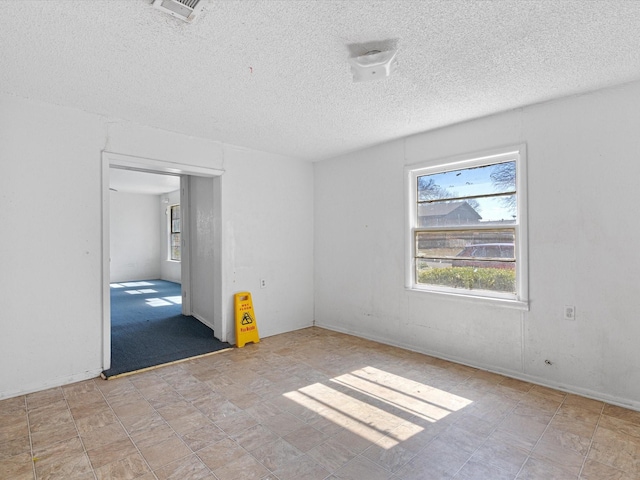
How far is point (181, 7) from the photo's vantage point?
177 cm

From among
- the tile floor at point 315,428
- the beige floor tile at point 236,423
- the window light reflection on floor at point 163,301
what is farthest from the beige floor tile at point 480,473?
the window light reflection on floor at point 163,301

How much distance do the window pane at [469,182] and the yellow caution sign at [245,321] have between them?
8.34ft

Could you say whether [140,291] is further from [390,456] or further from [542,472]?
[542,472]

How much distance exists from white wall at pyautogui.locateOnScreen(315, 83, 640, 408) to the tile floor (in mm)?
254

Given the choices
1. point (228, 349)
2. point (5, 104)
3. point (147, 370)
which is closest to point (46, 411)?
point (147, 370)

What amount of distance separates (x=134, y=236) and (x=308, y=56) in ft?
30.6

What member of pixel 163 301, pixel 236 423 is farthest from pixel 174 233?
pixel 236 423

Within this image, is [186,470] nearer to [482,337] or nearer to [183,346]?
[183,346]

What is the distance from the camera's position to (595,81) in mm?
2602

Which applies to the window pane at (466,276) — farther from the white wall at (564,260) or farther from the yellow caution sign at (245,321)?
the yellow caution sign at (245,321)

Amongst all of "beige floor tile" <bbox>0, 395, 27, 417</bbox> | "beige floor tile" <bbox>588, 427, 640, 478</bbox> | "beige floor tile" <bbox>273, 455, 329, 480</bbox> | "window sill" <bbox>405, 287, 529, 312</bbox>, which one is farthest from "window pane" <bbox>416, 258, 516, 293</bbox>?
"beige floor tile" <bbox>0, 395, 27, 417</bbox>

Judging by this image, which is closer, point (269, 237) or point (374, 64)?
point (374, 64)

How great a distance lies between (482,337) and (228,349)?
2.87 meters

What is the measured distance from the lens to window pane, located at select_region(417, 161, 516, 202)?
331 centimetres
